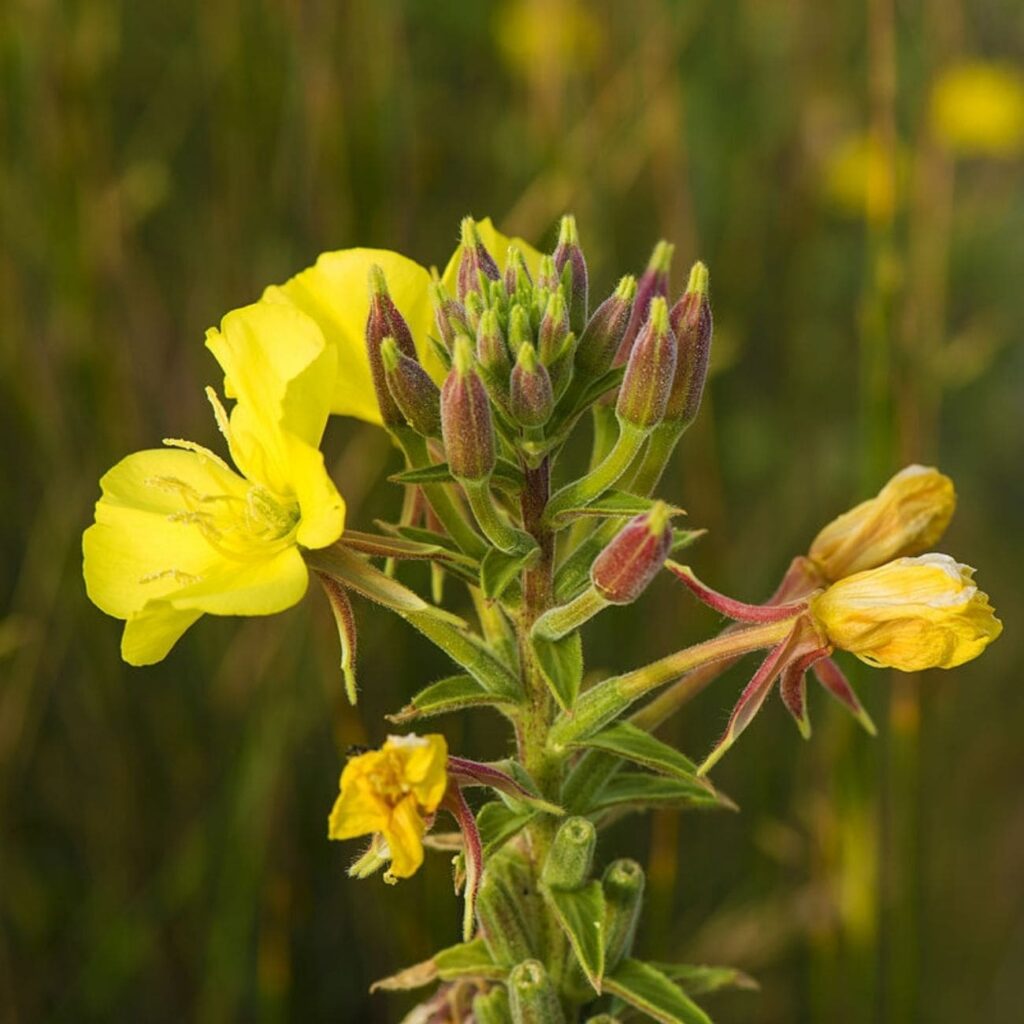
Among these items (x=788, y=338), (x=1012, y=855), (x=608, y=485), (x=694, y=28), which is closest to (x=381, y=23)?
(x=694, y=28)

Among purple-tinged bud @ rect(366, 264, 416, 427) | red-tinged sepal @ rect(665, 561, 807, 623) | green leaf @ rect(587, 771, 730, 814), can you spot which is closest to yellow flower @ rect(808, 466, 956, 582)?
red-tinged sepal @ rect(665, 561, 807, 623)

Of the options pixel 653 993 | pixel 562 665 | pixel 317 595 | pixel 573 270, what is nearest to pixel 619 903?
pixel 653 993

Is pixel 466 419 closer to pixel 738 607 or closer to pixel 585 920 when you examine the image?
pixel 738 607

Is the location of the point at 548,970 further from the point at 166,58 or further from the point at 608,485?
the point at 166,58

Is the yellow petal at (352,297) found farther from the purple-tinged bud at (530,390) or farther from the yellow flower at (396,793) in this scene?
the yellow flower at (396,793)

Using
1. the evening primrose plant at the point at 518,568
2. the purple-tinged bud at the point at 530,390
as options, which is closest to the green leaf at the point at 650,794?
the evening primrose plant at the point at 518,568

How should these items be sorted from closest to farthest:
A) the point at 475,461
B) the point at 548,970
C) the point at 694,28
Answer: the point at 475,461 → the point at 548,970 → the point at 694,28
